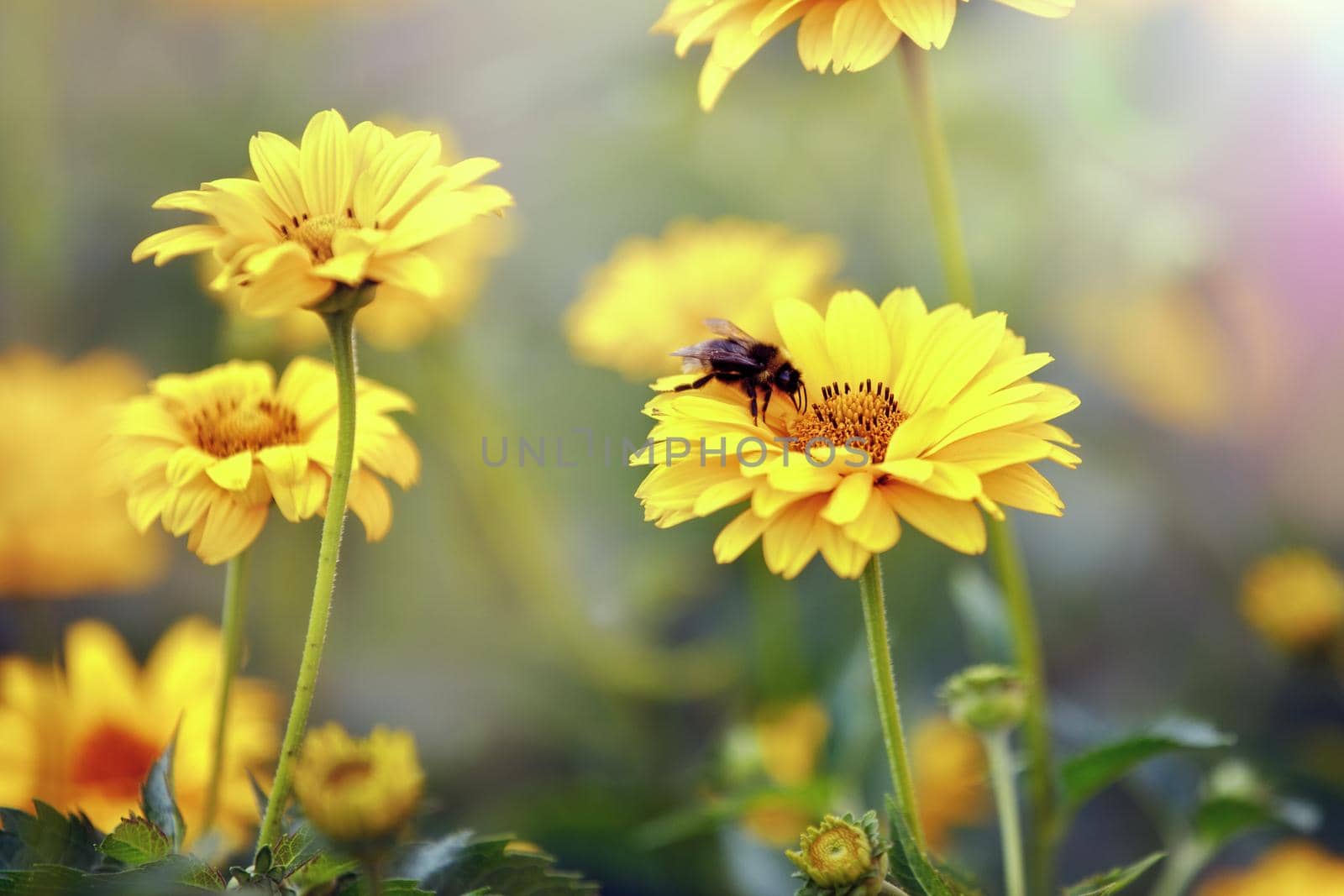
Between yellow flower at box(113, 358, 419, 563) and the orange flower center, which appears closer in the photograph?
yellow flower at box(113, 358, 419, 563)

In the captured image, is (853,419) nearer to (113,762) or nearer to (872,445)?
(872,445)

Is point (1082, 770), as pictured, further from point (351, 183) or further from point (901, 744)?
point (351, 183)

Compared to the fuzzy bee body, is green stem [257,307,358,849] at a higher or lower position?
lower

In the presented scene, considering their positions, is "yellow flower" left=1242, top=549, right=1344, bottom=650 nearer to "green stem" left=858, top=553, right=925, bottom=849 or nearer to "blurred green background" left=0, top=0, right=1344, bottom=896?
"blurred green background" left=0, top=0, right=1344, bottom=896

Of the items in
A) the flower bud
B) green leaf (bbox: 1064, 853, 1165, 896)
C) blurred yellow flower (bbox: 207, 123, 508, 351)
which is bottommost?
green leaf (bbox: 1064, 853, 1165, 896)

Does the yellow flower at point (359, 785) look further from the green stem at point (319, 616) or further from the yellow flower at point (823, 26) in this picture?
the yellow flower at point (823, 26)

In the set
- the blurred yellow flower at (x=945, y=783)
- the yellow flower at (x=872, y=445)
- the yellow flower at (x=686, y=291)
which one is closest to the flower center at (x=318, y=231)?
the yellow flower at (x=872, y=445)

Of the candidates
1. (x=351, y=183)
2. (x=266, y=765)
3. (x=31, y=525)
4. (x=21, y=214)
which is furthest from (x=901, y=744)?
(x=21, y=214)

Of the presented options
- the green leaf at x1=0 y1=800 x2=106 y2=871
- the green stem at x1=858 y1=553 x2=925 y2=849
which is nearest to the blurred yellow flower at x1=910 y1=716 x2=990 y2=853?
the green stem at x1=858 y1=553 x2=925 y2=849

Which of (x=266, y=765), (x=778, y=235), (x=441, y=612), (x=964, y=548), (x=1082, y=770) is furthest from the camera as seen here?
(x=441, y=612)
